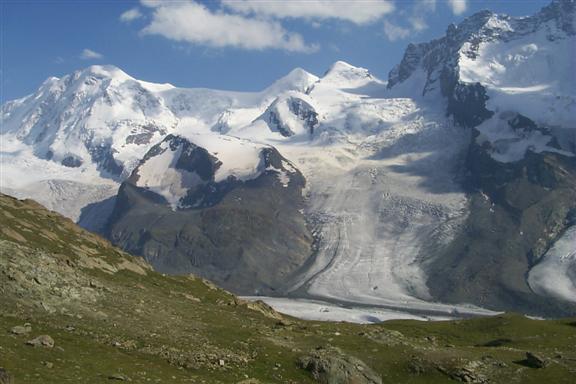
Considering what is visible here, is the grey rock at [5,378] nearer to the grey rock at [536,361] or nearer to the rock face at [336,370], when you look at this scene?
the rock face at [336,370]

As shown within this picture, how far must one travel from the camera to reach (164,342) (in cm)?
6525

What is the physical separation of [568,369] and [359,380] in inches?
949

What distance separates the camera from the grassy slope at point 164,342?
2176 inches

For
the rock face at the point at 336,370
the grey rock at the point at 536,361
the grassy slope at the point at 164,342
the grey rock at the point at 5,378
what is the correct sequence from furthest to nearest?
the grey rock at the point at 536,361 < the rock face at the point at 336,370 < the grassy slope at the point at 164,342 < the grey rock at the point at 5,378

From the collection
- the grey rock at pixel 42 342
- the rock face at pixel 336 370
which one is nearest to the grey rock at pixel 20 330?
the grey rock at pixel 42 342

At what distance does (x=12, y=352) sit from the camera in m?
52.2

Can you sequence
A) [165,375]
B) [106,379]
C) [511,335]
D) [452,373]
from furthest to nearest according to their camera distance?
[511,335] < [452,373] < [165,375] < [106,379]

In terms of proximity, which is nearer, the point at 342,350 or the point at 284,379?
the point at 284,379

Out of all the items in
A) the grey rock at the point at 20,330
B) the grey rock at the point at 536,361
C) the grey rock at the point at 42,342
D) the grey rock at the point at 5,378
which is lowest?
the grey rock at the point at 5,378

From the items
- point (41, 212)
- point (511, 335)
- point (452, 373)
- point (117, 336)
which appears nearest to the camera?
point (117, 336)

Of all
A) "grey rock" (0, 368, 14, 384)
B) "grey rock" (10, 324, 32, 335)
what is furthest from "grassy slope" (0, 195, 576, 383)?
"grey rock" (0, 368, 14, 384)

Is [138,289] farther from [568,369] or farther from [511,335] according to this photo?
[511,335]

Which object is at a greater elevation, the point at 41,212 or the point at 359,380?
the point at 41,212

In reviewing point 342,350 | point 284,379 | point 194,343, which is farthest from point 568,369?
point 194,343
